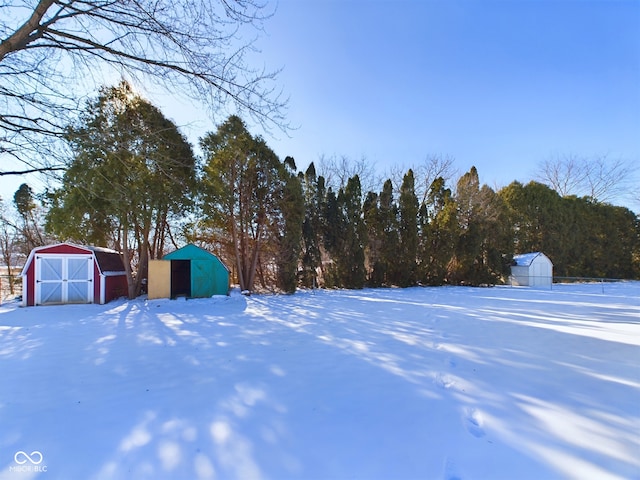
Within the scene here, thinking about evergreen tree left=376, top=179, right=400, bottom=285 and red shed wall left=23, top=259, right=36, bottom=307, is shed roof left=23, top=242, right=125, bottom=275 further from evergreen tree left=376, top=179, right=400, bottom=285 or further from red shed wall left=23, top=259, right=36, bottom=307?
evergreen tree left=376, top=179, right=400, bottom=285

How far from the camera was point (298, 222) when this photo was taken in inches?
461

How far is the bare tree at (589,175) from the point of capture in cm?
2070

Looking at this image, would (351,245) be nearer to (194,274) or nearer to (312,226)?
(312,226)

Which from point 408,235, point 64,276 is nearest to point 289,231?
point 408,235

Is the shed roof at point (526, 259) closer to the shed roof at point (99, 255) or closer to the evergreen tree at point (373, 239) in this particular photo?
the evergreen tree at point (373, 239)

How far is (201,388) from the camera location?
2.92m

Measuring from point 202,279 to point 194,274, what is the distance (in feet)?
1.09

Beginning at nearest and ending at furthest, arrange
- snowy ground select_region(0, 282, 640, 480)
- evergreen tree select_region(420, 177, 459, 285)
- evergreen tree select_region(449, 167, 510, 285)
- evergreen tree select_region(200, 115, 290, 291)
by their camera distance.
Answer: snowy ground select_region(0, 282, 640, 480) → evergreen tree select_region(200, 115, 290, 291) → evergreen tree select_region(420, 177, 459, 285) → evergreen tree select_region(449, 167, 510, 285)

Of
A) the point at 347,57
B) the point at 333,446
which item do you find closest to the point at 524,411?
the point at 333,446

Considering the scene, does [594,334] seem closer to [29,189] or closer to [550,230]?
[550,230]

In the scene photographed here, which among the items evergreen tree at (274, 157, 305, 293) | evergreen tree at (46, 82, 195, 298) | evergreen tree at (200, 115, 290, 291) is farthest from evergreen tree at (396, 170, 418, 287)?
evergreen tree at (46, 82, 195, 298)

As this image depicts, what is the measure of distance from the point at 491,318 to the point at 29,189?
63.2 ft

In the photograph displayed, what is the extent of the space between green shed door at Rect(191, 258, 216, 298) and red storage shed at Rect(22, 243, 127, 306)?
2.66 meters

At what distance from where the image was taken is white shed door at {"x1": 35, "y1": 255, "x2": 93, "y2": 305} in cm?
859
